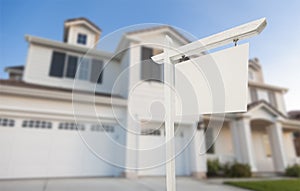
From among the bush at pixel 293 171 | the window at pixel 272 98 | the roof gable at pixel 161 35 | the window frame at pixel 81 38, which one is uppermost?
the window frame at pixel 81 38

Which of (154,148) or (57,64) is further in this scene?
(57,64)

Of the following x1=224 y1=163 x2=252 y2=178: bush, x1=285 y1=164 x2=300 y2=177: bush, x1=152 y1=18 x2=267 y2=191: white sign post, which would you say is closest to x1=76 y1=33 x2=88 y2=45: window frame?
x1=152 y1=18 x2=267 y2=191: white sign post

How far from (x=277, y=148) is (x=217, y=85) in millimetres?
9595

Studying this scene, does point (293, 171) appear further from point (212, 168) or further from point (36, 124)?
point (36, 124)

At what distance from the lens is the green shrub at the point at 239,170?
7.37 meters

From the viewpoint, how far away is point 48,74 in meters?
7.94

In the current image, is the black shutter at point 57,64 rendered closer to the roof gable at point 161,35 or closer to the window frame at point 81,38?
the window frame at point 81,38

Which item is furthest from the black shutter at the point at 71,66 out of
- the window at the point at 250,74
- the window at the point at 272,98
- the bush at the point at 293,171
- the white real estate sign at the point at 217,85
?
the window at the point at 272,98

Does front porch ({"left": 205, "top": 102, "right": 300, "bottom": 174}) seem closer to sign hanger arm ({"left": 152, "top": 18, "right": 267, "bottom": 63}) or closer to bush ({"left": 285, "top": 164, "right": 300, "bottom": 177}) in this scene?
bush ({"left": 285, "top": 164, "right": 300, "bottom": 177})

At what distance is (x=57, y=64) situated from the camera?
824 cm

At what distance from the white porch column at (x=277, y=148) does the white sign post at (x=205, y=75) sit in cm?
935

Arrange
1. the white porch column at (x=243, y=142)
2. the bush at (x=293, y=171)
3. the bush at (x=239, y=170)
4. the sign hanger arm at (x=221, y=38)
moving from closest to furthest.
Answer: the sign hanger arm at (x=221, y=38) < the bush at (x=239, y=170) < the white porch column at (x=243, y=142) < the bush at (x=293, y=171)

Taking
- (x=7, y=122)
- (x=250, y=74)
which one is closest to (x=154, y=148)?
→ (x=7, y=122)

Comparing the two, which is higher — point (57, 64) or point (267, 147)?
point (57, 64)
